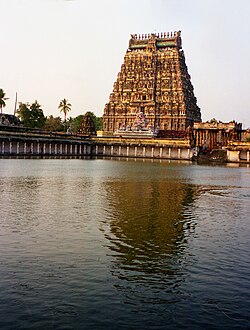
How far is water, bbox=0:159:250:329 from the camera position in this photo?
33.9 ft

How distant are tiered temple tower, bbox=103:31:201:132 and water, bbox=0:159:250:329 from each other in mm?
101303

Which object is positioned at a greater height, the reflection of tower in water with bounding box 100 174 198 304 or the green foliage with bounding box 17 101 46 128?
the green foliage with bounding box 17 101 46 128

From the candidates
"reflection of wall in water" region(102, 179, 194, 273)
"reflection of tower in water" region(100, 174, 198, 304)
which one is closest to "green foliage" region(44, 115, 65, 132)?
Result: "reflection of wall in water" region(102, 179, 194, 273)

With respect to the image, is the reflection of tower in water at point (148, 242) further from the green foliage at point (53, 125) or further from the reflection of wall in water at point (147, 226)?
the green foliage at point (53, 125)

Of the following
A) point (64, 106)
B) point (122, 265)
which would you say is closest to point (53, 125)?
point (64, 106)

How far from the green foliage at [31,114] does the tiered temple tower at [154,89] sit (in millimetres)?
20564

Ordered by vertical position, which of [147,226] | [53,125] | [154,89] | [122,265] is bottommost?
[122,265]

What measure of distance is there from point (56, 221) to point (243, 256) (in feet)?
28.9

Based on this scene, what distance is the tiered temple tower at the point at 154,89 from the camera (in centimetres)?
12706

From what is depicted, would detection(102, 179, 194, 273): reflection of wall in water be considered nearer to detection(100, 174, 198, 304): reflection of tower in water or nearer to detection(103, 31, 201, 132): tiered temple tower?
detection(100, 174, 198, 304): reflection of tower in water

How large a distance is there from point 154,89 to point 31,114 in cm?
3674

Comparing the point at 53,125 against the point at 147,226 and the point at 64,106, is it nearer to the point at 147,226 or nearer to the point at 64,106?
the point at 64,106

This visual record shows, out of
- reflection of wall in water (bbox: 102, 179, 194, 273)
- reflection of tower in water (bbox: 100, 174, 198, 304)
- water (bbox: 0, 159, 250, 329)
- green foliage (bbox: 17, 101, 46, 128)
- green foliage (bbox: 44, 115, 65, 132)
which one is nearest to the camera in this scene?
water (bbox: 0, 159, 250, 329)

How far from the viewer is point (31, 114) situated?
128875mm
